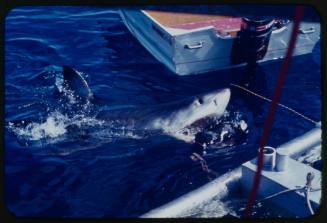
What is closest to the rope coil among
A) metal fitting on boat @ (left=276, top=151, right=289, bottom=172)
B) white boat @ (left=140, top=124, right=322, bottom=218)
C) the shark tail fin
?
white boat @ (left=140, top=124, right=322, bottom=218)

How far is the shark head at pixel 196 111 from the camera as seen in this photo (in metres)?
5.05

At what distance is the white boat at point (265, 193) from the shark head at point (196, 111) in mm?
1111

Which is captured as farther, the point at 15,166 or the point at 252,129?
the point at 252,129

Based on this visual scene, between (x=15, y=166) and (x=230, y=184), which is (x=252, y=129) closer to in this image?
(x=230, y=184)

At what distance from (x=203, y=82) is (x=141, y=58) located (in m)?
0.87

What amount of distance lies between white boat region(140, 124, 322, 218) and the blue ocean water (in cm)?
30

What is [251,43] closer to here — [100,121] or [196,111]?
[196,111]

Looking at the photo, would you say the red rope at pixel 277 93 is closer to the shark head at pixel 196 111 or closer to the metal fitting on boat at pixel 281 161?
the metal fitting on boat at pixel 281 161

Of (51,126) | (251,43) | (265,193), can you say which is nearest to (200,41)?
(251,43)

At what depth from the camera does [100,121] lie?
4.88 m

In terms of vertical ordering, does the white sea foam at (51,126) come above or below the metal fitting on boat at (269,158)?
below

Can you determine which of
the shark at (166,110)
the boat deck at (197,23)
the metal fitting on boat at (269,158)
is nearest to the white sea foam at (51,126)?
the shark at (166,110)

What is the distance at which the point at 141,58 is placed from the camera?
5613 mm

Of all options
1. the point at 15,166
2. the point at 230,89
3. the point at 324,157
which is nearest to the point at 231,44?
the point at 230,89
